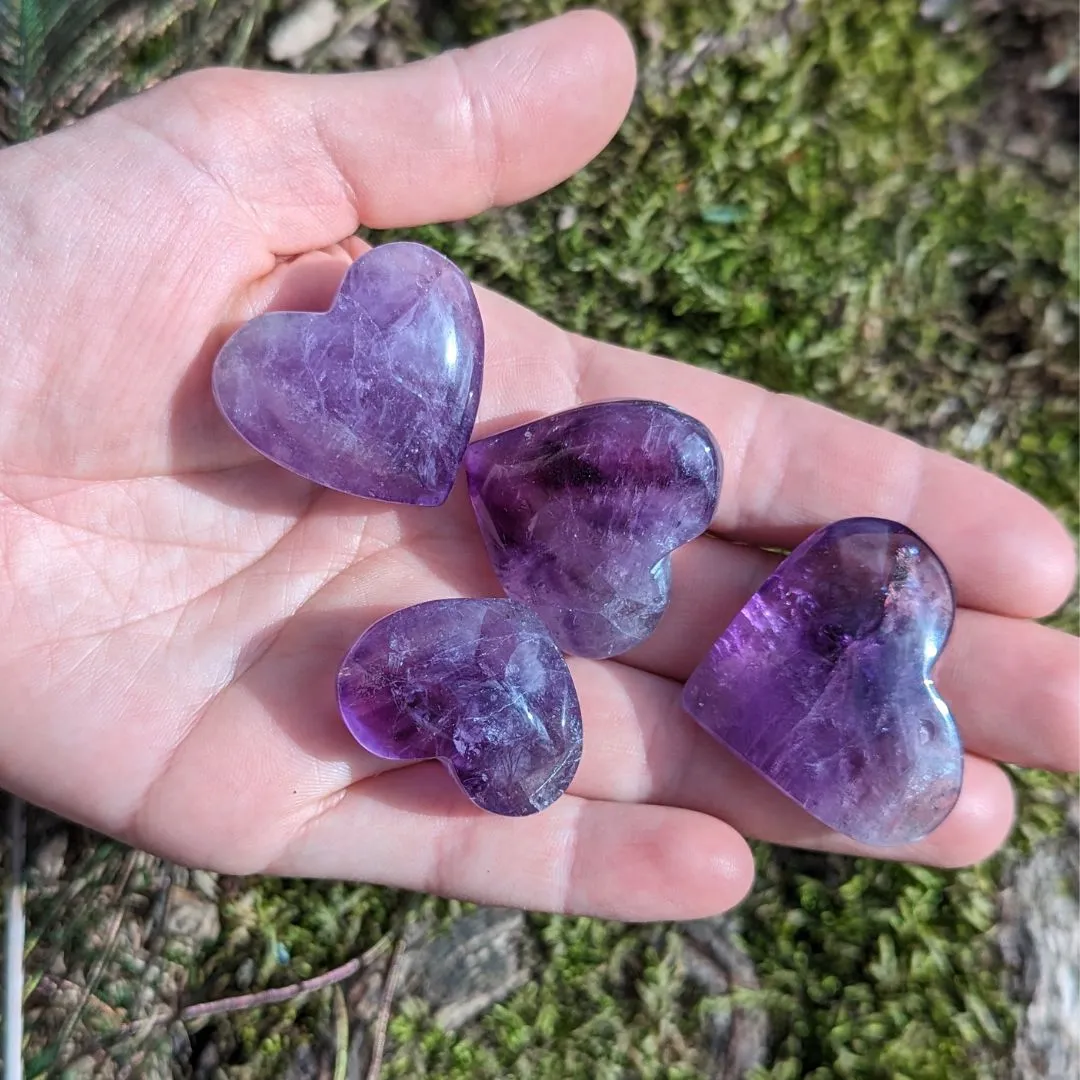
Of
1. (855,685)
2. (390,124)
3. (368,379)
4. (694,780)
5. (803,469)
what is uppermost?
(390,124)

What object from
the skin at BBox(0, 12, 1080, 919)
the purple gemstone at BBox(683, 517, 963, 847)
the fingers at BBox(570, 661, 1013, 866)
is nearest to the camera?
the skin at BBox(0, 12, 1080, 919)

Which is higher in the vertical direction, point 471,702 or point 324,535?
point 324,535

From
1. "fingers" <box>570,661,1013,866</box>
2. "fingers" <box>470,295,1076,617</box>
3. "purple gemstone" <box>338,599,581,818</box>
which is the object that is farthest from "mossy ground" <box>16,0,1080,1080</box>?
"purple gemstone" <box>338,599,581,818</box>

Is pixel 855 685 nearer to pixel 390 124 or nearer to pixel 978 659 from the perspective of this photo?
pixel 978 659

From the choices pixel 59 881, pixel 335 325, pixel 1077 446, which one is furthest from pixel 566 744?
pixel 1077 446

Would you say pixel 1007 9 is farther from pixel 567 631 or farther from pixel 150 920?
pixel 150 920

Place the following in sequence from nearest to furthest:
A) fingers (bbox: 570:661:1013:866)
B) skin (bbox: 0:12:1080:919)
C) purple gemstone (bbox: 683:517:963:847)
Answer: skin (bbox: 0:12:1080:919) → purple gemstone (bbox: 683:517:963:847) → fingers (bbox: 570:661:1013:866)

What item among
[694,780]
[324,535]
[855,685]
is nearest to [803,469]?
[855,685]

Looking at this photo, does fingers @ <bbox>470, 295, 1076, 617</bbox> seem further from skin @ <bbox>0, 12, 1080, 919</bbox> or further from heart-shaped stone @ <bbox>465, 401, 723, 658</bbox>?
heart-shaped stone @ <bbox>465, 401, 723, 658</bbox>
